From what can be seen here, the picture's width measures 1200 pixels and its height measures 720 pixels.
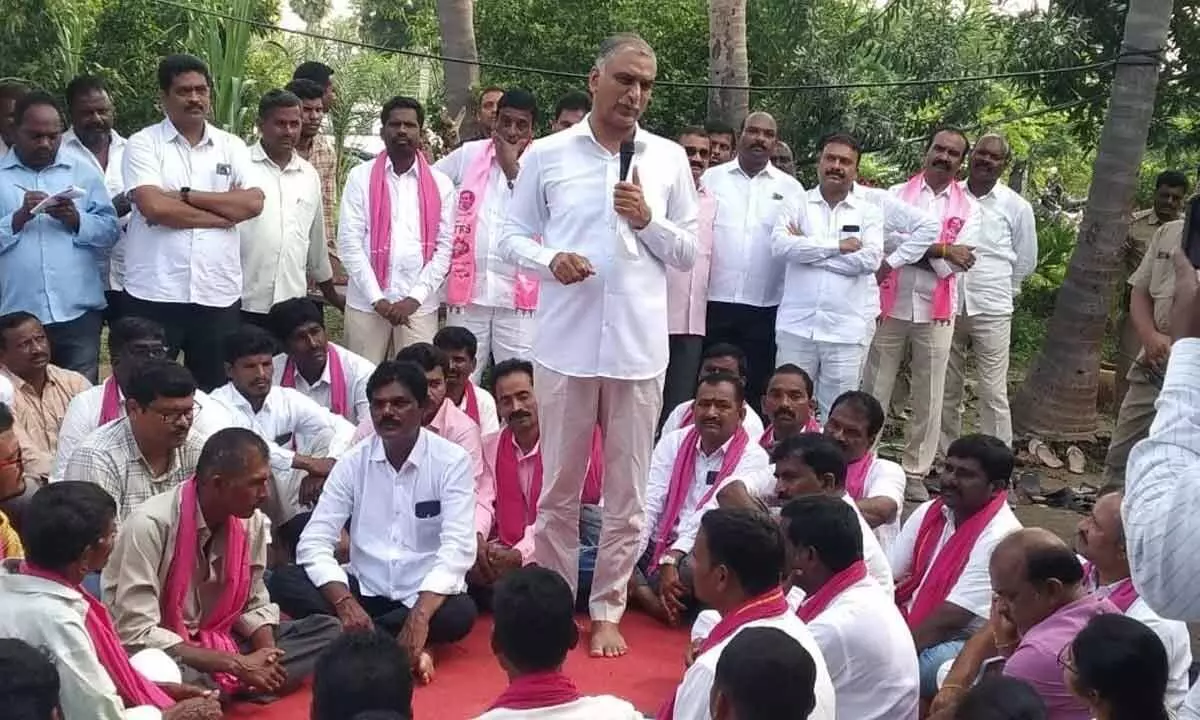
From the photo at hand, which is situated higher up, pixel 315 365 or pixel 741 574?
pixel 315 365

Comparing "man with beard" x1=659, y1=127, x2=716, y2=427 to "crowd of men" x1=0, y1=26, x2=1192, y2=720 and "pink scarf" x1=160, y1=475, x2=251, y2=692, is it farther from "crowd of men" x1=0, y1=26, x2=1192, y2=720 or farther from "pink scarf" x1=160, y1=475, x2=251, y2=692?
"pink scarf" x1=160, y1=475, x2=251, y2=692

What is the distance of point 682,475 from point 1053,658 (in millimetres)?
2325

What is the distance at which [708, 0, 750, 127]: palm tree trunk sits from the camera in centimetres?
898

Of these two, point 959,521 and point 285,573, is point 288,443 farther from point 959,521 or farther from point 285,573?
point 959,521

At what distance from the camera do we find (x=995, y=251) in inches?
288

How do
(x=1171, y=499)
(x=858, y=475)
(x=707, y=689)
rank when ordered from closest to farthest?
1. (x=1171, y=499)
2. (x=707, y=689)
3. (x=858, y=475)

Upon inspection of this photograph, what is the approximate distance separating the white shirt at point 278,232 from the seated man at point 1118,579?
3.99 metres

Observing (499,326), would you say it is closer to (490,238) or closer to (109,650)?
(490,238)

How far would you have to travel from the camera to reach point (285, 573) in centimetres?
506

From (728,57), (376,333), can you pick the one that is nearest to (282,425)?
(376,333)

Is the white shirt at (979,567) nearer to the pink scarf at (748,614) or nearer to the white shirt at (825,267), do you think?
the pink scarf at (748,614)

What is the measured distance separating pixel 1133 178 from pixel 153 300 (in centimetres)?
560

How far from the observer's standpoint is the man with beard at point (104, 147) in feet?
20.0

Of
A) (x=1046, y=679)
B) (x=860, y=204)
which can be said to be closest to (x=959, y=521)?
(x=1046, y=679)
